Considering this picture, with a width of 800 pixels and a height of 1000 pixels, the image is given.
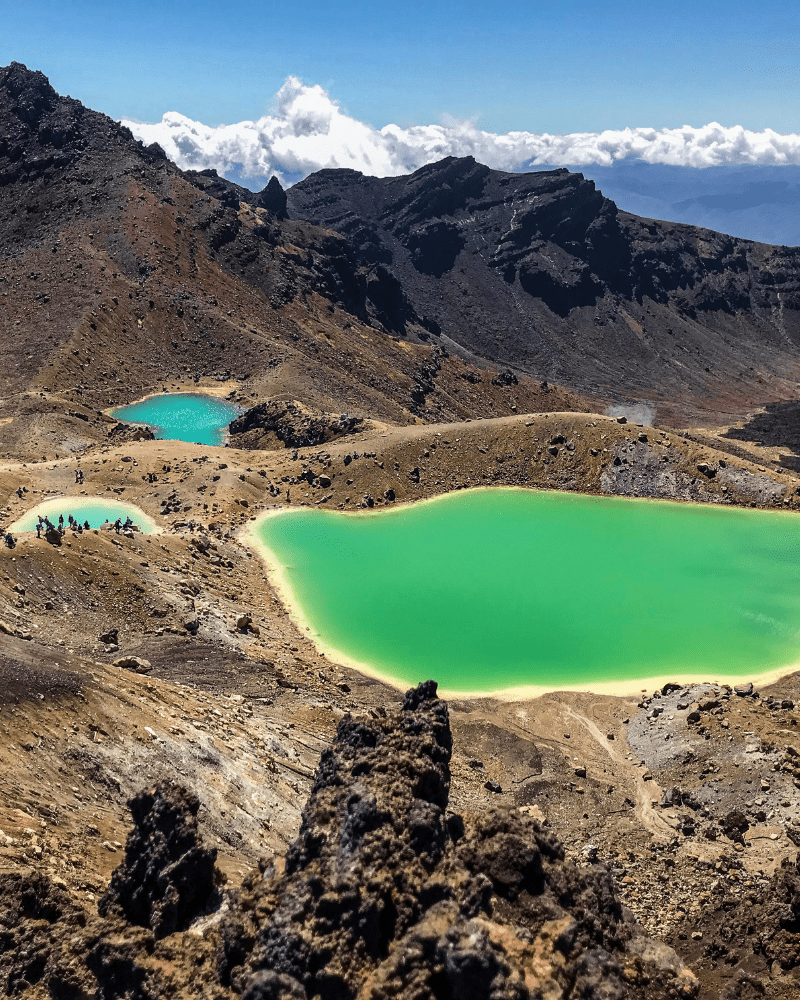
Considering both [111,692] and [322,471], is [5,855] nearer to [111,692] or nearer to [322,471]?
[111,692]

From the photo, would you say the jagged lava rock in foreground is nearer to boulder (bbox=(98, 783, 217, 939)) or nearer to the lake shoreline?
boulder (bbox=(98, 783, 217, 939))

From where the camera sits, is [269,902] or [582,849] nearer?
[269,902]

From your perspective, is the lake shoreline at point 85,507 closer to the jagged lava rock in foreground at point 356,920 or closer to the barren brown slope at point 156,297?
the barren brown slope at point 156,297

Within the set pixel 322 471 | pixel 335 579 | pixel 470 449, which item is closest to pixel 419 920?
pixel 335 579

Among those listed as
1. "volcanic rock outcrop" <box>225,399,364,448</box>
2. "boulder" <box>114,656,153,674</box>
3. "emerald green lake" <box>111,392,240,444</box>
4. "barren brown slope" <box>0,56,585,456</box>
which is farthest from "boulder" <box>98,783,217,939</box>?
"barren brown slope" <box>0,56,585,456</box>

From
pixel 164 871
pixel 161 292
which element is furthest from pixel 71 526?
pixel 161 292

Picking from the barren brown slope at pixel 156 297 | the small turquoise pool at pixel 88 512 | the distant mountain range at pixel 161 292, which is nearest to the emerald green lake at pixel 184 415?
the barren brown slope at pixel 156 297
